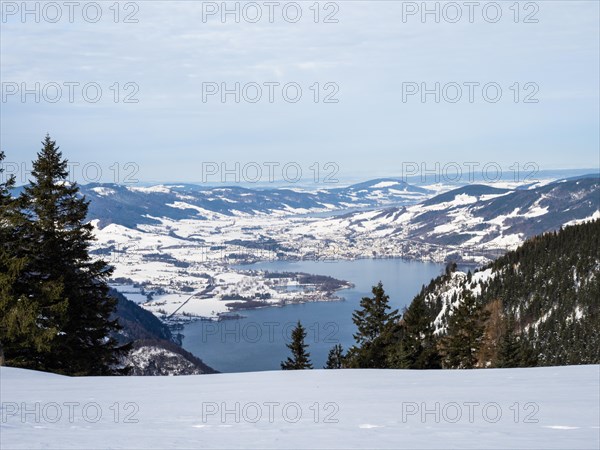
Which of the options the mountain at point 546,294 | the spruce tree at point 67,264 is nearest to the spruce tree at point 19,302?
the spruce tree at point 67,264

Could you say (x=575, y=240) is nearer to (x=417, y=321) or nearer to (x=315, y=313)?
(x=315, y=313)

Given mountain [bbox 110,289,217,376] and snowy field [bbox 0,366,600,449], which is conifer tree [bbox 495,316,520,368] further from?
mountain [bbox 110,289,217,376]

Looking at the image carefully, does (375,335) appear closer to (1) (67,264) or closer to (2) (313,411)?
(1) (67,264)

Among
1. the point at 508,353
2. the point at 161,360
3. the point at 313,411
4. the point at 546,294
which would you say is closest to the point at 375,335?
the point at 508,353

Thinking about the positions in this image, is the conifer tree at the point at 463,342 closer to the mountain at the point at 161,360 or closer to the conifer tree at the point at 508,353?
the conifer tree at the point at 508,353

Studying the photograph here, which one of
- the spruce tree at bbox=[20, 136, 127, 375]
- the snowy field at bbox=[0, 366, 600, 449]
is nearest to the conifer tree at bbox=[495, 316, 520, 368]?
the snowy field at bbox=[0, 366, 600, 449]

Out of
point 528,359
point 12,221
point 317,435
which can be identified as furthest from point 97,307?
point 528,359
